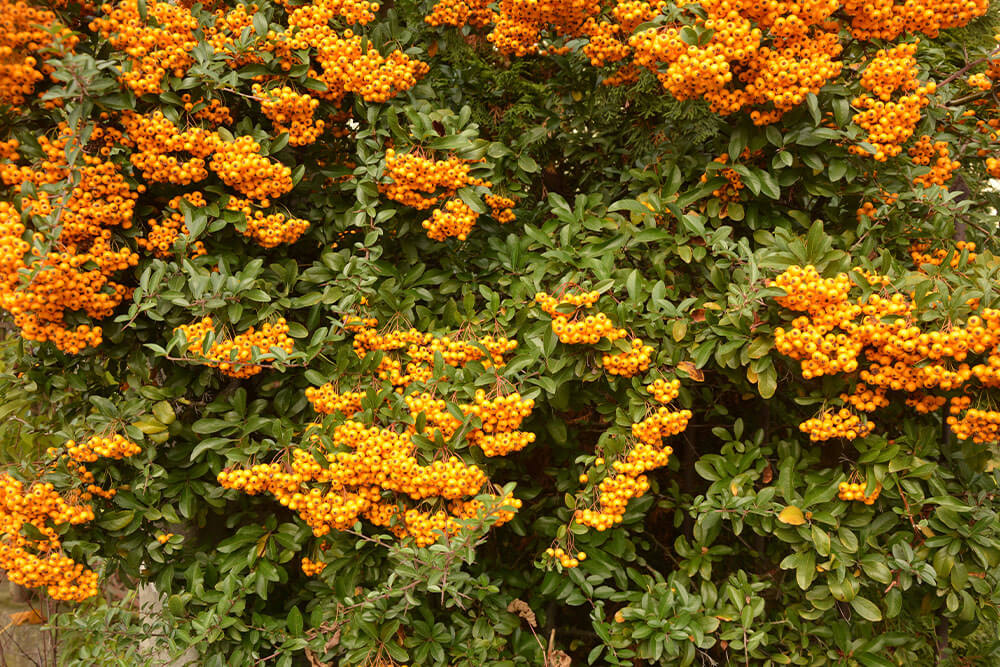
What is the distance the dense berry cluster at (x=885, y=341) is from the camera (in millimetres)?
2102

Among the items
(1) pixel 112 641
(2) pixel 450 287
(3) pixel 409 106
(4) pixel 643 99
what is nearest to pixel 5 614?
(1) pixel 112 641

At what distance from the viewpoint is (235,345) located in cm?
250

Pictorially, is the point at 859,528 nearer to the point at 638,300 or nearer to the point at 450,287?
the point at 638,300

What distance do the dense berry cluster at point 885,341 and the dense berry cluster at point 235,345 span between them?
1.86 meters

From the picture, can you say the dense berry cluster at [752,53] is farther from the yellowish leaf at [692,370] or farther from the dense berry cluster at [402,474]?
the dense berry cluster at [402,474]

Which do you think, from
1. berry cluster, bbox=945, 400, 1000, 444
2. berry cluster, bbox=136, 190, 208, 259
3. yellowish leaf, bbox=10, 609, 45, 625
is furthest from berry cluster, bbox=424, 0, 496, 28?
yellowish leaf, bbox=10, 609, 45, 625

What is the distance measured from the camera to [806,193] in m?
2.86

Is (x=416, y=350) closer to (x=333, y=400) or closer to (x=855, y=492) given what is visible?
(x=333, y=400)

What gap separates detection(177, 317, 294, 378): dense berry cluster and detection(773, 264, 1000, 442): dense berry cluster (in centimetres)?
186

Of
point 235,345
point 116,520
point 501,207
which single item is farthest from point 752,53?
point 116,520

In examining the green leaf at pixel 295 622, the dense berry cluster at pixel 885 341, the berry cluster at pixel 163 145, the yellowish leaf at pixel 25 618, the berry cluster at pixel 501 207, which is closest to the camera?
the dense berry cluster at pixel 885 341

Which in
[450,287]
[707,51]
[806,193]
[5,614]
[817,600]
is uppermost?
[707,51]

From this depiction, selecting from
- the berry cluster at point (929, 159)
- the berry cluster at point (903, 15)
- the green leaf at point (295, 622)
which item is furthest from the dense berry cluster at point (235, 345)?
the berry cluster at point (929, 159)

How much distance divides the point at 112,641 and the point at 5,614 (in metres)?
3.72
